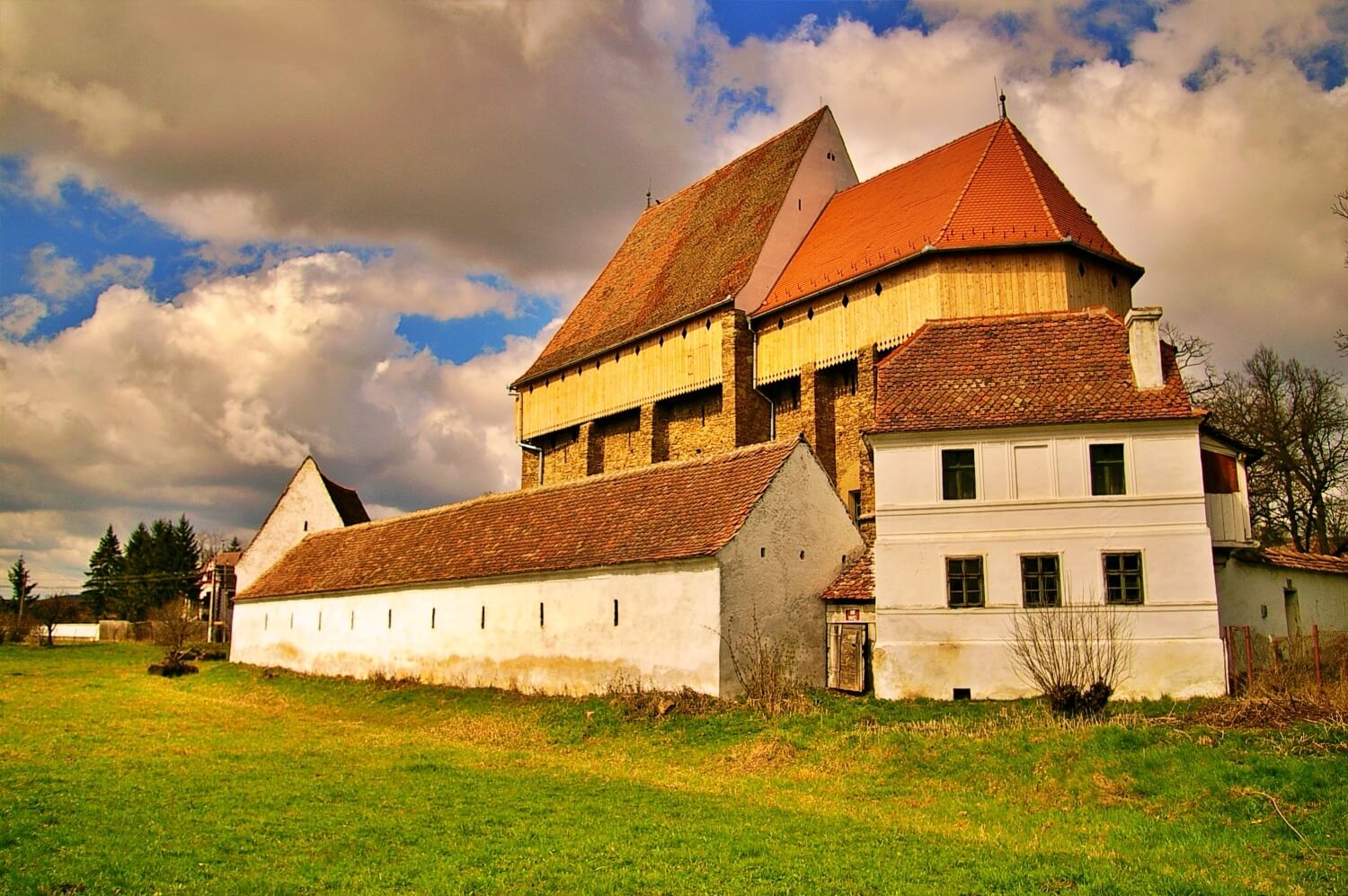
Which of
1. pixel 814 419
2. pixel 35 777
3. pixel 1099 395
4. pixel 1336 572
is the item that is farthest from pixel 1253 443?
pixel 35 777

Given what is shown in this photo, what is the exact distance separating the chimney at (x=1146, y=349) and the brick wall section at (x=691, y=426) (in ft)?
45.5

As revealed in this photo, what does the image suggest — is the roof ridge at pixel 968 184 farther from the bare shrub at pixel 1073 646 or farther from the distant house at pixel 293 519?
the distant house at pixel 293 519

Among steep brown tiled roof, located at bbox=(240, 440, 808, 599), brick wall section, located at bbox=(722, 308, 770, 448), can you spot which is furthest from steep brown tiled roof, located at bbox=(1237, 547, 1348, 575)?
brick wall section, located at bbox=(722, 308, 770, 448)

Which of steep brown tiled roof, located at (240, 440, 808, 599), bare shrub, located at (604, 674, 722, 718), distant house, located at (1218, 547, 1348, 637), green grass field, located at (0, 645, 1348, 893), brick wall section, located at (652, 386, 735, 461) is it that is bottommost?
green grass field, located at (0, 645, 1348, 893)

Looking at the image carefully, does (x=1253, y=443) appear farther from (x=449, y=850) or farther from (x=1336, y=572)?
(x=449, y=850)

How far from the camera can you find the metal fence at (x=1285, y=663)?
1627 cm

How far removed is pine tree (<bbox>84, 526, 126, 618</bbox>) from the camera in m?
81.6

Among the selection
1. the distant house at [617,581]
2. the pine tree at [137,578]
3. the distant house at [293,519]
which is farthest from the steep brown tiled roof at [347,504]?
the pine tree at [137,578]

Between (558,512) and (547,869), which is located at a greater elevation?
(558,512)

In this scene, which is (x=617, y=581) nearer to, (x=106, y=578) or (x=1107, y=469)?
(x=1107, y=469)

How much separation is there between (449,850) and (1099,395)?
1472cm

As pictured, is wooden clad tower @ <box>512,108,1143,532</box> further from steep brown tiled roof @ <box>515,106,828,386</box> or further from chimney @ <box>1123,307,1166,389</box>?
chimney @ <box>1123,307,1166,389</box>

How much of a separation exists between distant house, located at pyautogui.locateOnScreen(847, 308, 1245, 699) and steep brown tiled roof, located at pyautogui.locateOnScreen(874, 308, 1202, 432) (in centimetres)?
4

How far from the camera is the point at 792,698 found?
1886 centimetres
